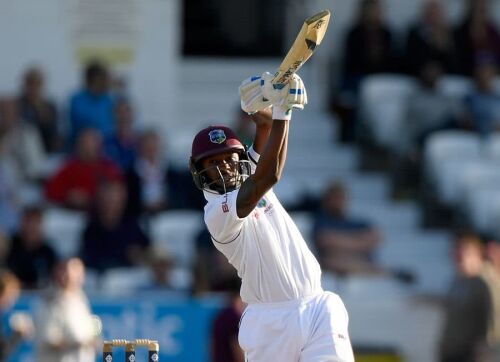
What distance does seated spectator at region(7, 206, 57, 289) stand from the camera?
1166cm

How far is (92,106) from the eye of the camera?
43.1 feet

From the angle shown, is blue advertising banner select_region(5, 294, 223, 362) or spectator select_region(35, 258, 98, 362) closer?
spectator select_region(35, 258, 98, 362)

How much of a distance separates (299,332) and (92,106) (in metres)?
6.84

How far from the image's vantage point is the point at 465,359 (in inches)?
430

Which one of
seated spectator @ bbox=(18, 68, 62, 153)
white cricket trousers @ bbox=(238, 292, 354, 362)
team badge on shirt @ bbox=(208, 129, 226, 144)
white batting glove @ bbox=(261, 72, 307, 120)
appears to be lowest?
seated spectator @ bbox=(18, 68, 62, 153)

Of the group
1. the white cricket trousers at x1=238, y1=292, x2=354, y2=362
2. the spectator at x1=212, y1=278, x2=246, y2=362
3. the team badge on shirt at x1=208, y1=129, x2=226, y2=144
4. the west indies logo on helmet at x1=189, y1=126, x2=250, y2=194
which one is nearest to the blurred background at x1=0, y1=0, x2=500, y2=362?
the spectator at x1=212, y1=278, x2=246, y2=362

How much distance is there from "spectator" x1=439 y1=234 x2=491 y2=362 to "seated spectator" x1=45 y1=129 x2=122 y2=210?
3010 millimetres

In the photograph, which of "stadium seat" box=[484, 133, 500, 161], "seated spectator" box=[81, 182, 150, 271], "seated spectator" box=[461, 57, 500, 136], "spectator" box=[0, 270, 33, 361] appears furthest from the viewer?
"seated spectator" box=[461, 57, 500, 136]

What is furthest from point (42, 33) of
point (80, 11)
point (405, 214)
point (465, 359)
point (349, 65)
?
point (465, 359)

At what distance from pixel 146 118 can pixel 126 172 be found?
1.60m

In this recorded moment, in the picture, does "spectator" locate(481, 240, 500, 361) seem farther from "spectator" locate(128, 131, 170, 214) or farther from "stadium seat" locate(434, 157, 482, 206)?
"spectator" locate(128, 131, 170, 214)

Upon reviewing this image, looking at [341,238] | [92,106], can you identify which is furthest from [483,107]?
[92,106]

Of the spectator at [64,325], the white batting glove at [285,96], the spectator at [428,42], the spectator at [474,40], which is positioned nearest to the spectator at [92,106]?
the spectator at [64,325]

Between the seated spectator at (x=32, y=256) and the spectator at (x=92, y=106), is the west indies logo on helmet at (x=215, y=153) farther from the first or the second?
the spectator at (x=92, y=106)
